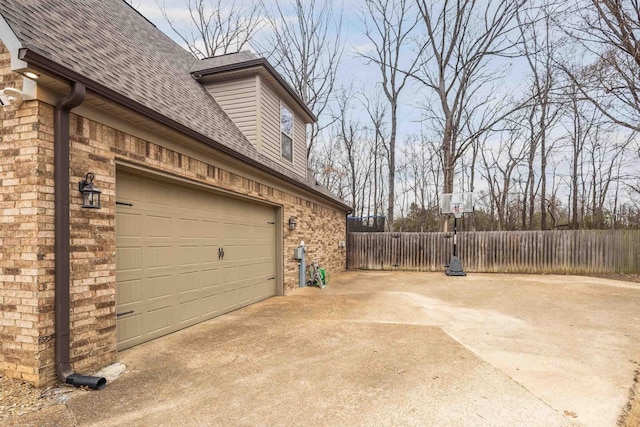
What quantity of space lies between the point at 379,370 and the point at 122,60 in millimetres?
5246

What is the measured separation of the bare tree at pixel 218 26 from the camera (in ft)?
48.9

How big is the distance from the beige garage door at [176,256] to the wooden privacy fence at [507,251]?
777cm

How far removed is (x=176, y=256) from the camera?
4.77 m

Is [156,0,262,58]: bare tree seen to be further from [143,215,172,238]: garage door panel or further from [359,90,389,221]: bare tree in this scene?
[143,215,172,238]: garage door panel

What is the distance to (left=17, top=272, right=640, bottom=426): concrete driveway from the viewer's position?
100 inches

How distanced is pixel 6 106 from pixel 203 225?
9.14ft

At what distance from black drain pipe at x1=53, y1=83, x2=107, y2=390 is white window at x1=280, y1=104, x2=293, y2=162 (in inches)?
244

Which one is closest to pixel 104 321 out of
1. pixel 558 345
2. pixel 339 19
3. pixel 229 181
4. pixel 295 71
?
pixel 229 181

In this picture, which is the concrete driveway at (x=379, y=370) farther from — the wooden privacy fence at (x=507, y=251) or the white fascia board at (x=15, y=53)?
the wooden privacy fence at (x=507, y=251)

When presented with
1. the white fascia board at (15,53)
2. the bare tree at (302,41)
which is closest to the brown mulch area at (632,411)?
the white fascia board at (15,53)

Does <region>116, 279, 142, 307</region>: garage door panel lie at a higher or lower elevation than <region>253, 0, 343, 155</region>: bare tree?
lower

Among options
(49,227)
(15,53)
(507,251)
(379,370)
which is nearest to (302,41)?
(507,251)

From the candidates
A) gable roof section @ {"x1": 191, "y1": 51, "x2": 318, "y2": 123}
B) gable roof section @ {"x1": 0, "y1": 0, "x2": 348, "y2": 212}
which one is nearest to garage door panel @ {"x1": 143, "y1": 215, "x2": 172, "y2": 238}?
gable roof section @ {"x1": 0, "y1": 0, "x2": 348, "y2": 212}

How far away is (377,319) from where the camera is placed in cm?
550
